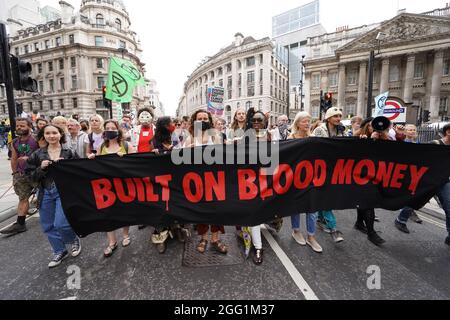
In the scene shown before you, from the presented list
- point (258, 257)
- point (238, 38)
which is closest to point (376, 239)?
point (258, 257)

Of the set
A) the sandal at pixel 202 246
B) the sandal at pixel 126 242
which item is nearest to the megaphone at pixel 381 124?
the sandal at pixel 202 246

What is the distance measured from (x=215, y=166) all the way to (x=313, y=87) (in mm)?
51483

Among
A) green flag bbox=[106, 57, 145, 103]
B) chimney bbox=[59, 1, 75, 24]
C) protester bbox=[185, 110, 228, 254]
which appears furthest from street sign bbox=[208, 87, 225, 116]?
chimney bbox=[59, 1, 75, 24]

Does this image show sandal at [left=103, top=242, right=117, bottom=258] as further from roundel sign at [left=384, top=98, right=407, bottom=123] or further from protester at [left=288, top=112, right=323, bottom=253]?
roundel sign at [left=384, top=98, right=407, bottom=123]

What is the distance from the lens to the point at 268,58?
157 ft

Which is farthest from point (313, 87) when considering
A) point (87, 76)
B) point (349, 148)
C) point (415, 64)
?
→ point (349, 148)

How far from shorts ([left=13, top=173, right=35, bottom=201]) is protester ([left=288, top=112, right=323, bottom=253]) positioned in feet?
15.2

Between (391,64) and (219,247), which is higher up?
(391,64)

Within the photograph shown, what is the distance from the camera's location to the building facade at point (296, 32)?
78181 millimetres

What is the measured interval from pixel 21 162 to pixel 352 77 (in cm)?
5193

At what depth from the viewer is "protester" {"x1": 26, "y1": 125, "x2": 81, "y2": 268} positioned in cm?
286

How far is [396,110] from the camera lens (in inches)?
300

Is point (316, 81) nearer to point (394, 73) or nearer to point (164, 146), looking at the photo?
point (394, 73)
